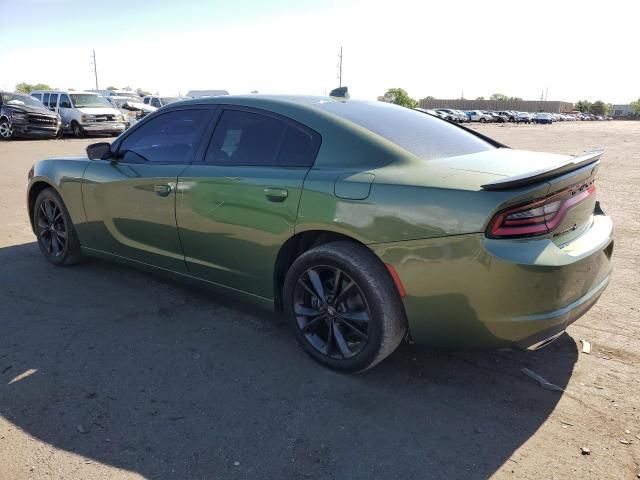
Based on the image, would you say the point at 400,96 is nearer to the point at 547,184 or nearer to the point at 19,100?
the point at 19,100

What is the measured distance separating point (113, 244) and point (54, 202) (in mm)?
1022

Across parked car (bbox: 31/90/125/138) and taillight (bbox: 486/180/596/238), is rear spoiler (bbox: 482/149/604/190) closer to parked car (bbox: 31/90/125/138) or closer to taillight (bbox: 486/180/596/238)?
taillight (bbox: 486/180/596/238)

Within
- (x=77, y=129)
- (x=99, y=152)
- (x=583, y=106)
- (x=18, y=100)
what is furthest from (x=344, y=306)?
(x=583, y=106)

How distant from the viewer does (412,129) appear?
3.48 m

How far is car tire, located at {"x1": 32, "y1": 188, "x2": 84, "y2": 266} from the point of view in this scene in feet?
15.9

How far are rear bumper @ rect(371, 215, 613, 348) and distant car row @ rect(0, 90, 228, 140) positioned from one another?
1822cm

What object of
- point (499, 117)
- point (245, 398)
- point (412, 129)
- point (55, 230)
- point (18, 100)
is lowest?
point (245, 398)

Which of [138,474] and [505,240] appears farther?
[505,240]

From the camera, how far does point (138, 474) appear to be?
2322 millimetres

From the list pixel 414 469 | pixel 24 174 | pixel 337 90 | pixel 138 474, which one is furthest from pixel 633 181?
pixel 24 174

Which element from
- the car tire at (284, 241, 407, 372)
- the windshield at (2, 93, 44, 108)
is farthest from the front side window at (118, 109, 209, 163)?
the windshield at (2, 93, 44, 108)

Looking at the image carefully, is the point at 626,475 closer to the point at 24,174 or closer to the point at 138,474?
the point at 138,474

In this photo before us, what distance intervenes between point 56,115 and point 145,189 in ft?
63.0

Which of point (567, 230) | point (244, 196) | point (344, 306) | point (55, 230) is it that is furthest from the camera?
point (55, 230)
